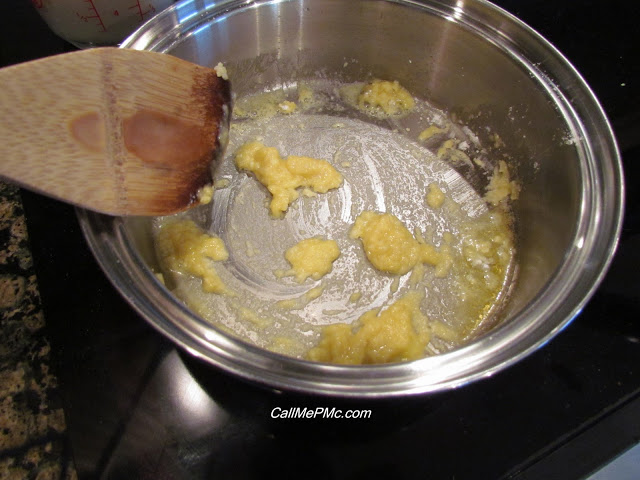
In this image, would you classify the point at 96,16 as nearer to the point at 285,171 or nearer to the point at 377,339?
the point at 285,171

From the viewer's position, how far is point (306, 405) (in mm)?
1044

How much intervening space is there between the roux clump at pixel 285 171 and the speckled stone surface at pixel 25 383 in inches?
24.5

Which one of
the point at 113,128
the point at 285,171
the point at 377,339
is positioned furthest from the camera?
the point at 285,171

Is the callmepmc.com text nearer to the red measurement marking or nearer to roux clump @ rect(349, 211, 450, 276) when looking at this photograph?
roux clump @ rect(349, 211, 450, 276)

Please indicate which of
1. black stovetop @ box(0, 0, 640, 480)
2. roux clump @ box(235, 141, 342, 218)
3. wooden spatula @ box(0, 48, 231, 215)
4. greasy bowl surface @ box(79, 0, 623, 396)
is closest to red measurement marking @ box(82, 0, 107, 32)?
greasy bowl surface @ box(79, 0, 623, 396)

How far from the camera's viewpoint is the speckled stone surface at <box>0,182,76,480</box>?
3.30ft

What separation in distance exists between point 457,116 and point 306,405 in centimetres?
101

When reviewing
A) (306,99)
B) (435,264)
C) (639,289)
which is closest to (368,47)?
(306,99)

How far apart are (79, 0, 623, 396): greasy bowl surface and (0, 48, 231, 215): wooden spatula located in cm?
8

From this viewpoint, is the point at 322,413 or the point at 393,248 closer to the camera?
the point at 322,413

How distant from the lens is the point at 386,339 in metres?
1.12

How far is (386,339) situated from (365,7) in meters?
0.94

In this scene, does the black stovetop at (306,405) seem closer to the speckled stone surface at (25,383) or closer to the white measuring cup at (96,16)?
the speckled stone surface at (25,383)

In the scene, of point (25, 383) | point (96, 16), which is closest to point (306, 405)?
point (25, 383)
